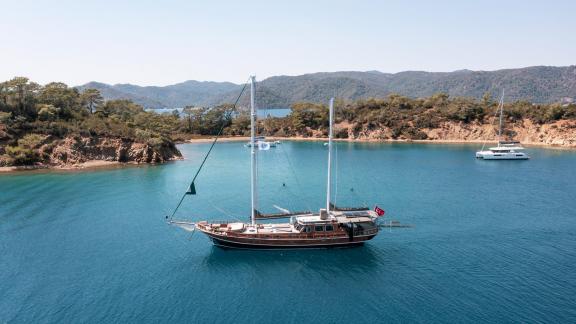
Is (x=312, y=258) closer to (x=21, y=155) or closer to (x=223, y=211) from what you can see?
(x=223, y=211)

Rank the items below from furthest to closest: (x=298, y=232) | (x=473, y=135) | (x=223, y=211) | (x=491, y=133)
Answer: (x=473, y=135), (x=491, y=133), (x=223, y=211), (x=298, y=232)

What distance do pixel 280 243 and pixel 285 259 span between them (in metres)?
2.03

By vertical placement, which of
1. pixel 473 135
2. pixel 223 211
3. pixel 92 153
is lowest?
pixel 223 211

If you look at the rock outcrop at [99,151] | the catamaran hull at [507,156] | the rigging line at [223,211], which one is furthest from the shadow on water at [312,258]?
the catamaran hull at [507,156]

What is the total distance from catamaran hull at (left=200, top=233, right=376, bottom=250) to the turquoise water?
34.0 inches

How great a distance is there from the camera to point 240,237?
43.5 metres

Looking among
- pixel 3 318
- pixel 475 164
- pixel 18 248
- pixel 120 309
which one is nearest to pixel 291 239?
pixel 120 309

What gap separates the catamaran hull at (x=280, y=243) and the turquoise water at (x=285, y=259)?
86 cm

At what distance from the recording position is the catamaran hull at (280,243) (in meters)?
43.7

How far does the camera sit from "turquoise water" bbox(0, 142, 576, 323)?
32531 mm

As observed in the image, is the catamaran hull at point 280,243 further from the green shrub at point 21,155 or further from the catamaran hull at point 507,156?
the catamaran hull at point 507,156

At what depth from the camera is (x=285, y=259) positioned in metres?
42.6

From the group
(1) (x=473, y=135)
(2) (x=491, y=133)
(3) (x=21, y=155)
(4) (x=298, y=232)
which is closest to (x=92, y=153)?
(3) (x=21, y=155)

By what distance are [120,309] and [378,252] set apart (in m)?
27.8
